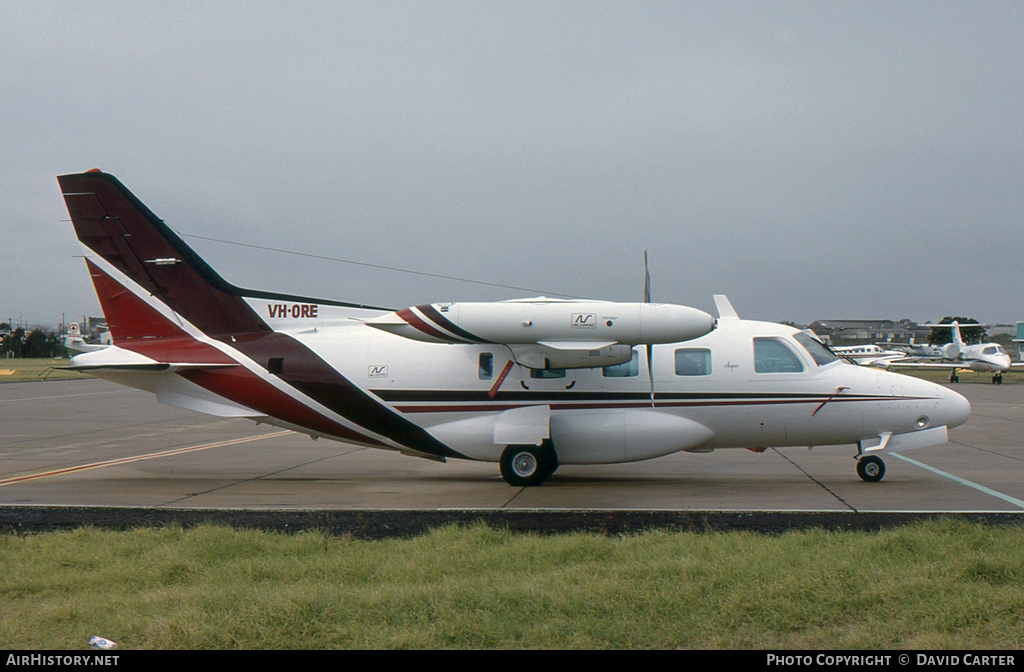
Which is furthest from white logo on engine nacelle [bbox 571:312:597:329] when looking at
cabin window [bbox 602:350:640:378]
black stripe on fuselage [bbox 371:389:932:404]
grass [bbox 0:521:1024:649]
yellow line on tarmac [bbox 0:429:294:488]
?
yellow line on tarmac [bbox 0:429:294:488]

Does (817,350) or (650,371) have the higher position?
(817,350)

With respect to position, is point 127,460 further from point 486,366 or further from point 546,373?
point 546,373

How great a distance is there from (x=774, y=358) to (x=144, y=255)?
11.1m

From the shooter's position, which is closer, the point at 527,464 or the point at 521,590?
the point at 521,590

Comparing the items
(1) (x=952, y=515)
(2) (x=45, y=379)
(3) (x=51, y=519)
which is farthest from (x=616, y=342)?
(2) (x=45, y=379)

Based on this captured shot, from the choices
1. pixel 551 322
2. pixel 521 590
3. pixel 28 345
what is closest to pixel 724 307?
pixel 551 322

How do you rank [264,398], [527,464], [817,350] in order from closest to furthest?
[527,464]
[264,398]
[817,350]

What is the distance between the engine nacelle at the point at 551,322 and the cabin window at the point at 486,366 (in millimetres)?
1092

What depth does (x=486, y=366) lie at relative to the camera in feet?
41.3

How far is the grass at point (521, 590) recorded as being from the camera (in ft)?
16.6

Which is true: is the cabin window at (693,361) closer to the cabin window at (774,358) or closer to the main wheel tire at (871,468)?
the cabin window at (774,358)

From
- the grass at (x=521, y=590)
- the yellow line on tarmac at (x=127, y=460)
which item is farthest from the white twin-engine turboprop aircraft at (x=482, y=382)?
the grass at (x=521, y=590)

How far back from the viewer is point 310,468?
15.1 meters
